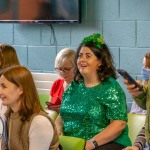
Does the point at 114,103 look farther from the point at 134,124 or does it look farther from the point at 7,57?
the point at 7,57

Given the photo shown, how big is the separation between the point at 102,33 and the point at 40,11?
75 centimetres

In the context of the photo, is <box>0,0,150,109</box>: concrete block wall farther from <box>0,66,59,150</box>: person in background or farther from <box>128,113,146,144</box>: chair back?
<box>0,66,59,150</box>: person in background

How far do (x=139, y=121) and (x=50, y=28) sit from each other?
1.88m

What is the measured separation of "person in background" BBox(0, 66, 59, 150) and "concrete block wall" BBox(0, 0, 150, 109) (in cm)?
174

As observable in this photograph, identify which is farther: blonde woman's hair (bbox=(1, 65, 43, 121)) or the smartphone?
blonde woman's hair (bbox=(1, 65, 43, 121))

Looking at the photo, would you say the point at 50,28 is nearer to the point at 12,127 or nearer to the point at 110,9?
the point at 110,9

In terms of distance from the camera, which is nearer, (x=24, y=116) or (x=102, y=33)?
(x=24, y=116)

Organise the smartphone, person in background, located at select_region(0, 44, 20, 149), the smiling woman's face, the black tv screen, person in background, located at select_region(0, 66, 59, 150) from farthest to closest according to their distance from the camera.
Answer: the black tv screen → person in background, located at select_region(0, 44, 20, 149) → the smiling woman's face → person in background, located at select_region(0, 66, 59, 150) → the smartphone

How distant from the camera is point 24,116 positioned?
2332mm

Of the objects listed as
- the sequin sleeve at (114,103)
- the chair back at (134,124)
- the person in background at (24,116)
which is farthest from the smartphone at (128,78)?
the chair back at (134,124)

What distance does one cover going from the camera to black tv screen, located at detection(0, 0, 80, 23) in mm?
4277

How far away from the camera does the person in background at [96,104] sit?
8.87 ft

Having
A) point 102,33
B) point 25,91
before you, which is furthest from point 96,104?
point 102,33

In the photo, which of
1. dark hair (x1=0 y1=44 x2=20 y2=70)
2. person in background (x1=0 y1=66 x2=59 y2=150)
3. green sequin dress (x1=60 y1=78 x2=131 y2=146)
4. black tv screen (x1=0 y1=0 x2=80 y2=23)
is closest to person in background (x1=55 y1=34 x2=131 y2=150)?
green sequin dress (x1=60 y1=78 x2=131 y2=146)
